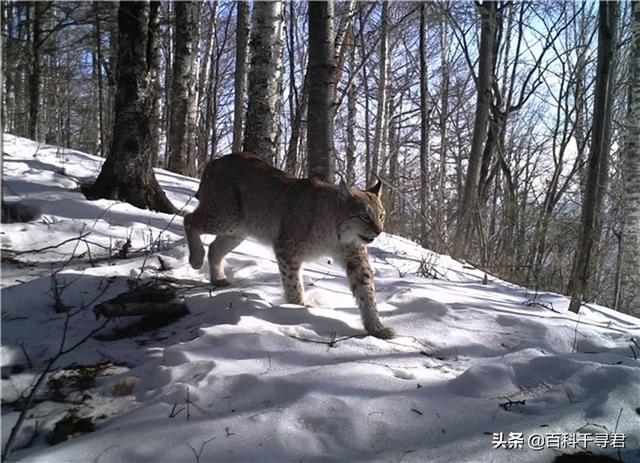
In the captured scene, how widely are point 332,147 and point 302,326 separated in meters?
2.51

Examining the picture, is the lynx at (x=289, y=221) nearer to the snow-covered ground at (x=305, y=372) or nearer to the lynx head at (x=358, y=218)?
the lynx head at (x=358, y=218)

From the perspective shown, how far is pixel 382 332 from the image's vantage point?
9.15 ft

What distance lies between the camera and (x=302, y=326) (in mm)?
2740

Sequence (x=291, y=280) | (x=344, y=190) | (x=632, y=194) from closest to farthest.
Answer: (x=291, y=280) → (x=344, y=190) → (x=632, y=194)

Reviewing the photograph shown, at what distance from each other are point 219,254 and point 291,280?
962 millimetres

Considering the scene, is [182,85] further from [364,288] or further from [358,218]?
[364,288]

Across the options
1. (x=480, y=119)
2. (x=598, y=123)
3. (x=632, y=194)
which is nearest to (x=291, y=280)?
(x=598, y=123)

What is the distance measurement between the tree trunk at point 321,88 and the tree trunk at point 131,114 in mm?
1764

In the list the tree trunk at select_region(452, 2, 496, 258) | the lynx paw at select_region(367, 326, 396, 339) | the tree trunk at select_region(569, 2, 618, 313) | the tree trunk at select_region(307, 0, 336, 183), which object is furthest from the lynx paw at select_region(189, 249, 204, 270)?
the tree trunk at select_region(452, 2, 496, 258)

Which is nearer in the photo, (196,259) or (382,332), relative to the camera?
(382,332)

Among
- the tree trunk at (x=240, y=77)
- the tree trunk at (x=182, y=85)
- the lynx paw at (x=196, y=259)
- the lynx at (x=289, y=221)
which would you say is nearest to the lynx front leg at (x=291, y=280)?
the lynx at (x=289, y=221)

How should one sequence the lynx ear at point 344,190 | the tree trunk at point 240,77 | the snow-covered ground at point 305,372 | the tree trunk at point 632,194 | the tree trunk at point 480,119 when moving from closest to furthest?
the snow-covered ground at point 305,372
the lynx ear at point 344,190
the tree trunk at point 480,119
the tree trunk at point 632,194
the tree trunk at point 240,77

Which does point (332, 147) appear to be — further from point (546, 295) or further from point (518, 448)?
point (518, 448)

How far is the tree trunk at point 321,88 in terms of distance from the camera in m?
4.52
